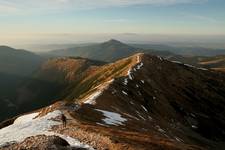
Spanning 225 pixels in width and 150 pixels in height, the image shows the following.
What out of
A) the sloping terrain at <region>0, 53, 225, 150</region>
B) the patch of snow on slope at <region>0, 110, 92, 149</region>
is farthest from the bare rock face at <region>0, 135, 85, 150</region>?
the patch of snow on slope at <region>0, 110, 92, 149</region>

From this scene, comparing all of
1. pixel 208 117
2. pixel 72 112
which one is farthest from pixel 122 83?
pixel 72 112

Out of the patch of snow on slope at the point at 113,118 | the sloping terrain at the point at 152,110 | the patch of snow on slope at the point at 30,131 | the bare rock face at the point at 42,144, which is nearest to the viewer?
the bare rock face at the point at 42,144

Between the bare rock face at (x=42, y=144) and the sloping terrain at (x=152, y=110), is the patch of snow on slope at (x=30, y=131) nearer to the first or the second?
the sloping terrain at (x=152, y=110)

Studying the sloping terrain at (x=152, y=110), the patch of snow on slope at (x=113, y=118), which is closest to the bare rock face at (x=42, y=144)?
the sloping terrain at (x=152, y=110)

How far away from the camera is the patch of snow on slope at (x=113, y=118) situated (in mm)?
66831

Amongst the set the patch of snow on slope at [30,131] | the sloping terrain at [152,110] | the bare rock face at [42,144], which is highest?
the bare rock face at [42,144]

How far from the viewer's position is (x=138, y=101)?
11312 cm

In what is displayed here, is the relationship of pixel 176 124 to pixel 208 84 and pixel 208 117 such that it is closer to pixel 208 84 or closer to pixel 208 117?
pixel 208 117

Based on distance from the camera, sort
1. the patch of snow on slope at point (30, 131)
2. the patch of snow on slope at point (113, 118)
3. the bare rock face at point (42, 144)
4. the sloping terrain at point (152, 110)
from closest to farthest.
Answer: the bare rock face at point (42, 144), the patch of snow on slope at point (30, 131), the sloping terrain at point (152, 110), the patch of snow on slope at point (113, 118)

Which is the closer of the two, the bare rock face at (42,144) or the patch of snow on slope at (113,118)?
the bare rock face at (42,144)

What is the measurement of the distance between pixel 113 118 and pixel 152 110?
149 ft

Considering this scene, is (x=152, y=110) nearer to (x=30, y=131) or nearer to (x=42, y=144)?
(x=30, y=131)

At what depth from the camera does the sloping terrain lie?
1874 inches

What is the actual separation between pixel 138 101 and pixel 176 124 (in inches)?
682
